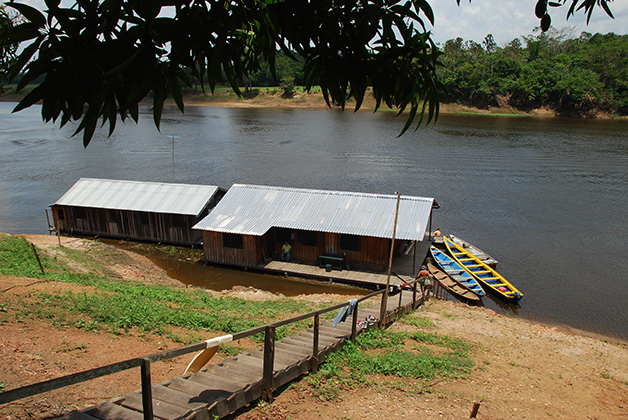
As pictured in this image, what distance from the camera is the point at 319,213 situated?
21.1 meters

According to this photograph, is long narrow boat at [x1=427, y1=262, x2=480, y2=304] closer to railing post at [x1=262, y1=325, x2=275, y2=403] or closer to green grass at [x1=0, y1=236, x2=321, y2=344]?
green grass at [x1=0, y1=236, x2=321, y2=344]

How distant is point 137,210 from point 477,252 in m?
17.6

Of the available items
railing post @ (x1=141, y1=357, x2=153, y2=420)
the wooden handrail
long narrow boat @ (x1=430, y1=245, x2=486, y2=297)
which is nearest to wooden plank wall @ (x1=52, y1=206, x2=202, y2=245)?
long narrow boat @ (x1=430, y1=245, x2=486, y2=297)

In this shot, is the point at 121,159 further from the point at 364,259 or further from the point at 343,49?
the point at 343,49

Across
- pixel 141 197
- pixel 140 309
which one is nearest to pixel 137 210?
pixel 141 197

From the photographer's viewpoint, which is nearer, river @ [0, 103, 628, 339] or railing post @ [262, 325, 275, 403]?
railing post @ [262, 325, 275, 403]

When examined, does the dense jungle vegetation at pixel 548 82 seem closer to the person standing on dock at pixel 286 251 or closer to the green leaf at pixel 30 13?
the person standing on dock at pixel 286 251

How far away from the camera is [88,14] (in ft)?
6.82

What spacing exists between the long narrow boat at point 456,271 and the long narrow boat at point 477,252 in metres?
1.57

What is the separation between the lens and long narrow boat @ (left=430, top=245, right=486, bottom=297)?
19703mm

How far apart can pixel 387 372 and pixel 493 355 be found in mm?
4013

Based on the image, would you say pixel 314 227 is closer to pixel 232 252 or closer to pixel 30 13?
pixel 232 252

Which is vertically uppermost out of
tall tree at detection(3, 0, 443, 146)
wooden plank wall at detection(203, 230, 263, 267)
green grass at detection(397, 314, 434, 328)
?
tall tree at detection(3, 0, 443, 146)

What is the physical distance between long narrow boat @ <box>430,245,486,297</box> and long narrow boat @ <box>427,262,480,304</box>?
185 mm
